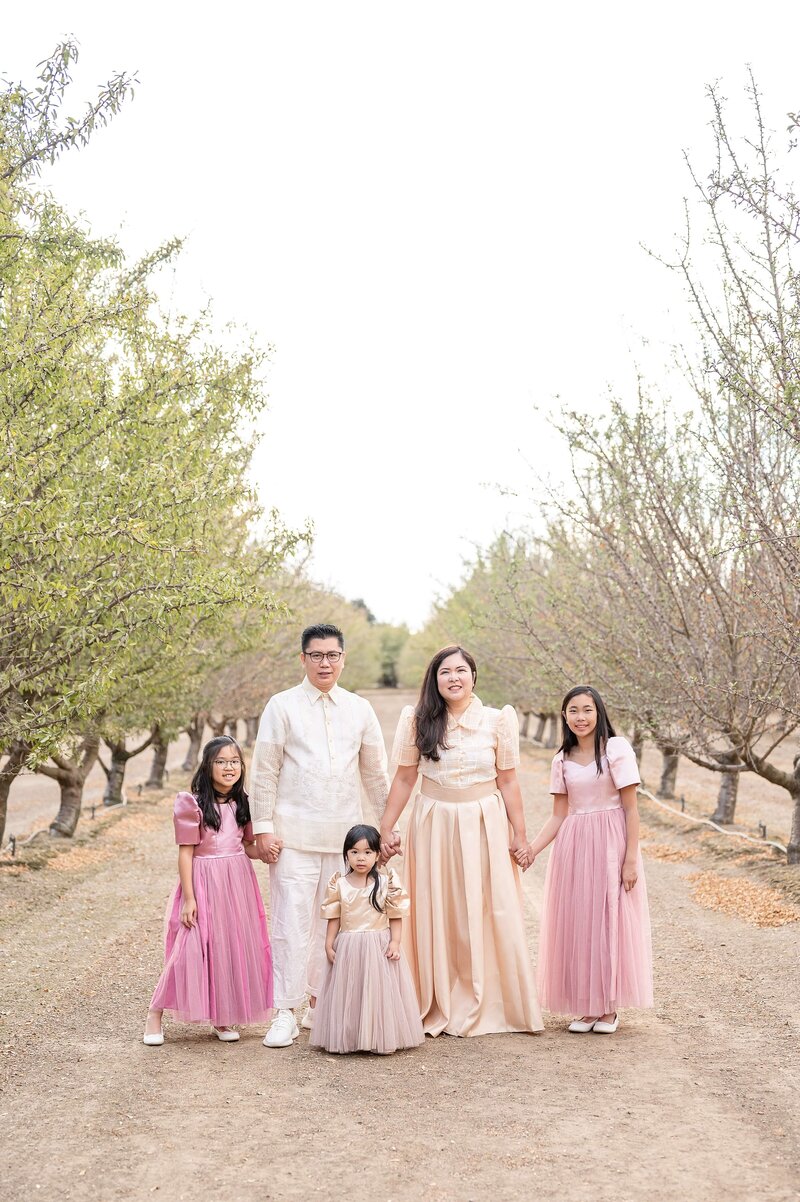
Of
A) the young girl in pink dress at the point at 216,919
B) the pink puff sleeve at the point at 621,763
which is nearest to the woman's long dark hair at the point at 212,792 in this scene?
the young girl in pink dress at the point at 216,919

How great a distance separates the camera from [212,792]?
20.9 ft

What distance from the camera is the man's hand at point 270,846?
241 inches

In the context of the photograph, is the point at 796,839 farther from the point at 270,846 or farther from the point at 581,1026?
the point at 270,846

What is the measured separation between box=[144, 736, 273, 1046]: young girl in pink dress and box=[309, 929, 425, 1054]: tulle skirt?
48cm

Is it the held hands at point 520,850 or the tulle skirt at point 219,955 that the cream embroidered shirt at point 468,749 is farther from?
the tulle skirt at point 219,955

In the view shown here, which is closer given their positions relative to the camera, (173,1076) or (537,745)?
(173,1076)

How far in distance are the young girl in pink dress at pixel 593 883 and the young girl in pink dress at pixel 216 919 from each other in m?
1.52

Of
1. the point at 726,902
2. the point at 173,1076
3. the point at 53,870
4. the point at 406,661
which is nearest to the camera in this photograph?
the point at 173,1076

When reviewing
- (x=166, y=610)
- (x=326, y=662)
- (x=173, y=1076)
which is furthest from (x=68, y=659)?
(x=173, y=1076)

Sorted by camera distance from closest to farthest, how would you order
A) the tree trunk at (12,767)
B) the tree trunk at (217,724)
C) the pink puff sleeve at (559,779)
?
the pink puff sleeve at (559,779) → the tree trunk at (12,767) → the tree trunk at (217,724)

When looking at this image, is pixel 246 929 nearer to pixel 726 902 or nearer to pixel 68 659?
pixel 68 659

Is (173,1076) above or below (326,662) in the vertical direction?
below

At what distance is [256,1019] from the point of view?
6.19 metres

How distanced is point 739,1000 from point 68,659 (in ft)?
16.4
